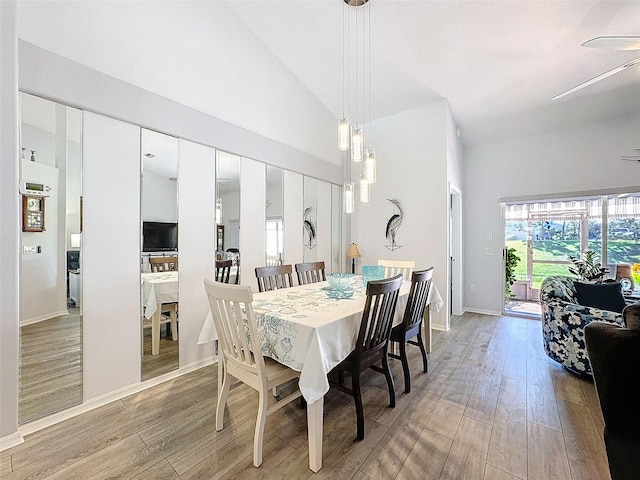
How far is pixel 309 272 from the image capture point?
10.7 feet

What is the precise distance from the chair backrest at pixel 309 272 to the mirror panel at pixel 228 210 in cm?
72

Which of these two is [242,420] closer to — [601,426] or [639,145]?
[601,426]

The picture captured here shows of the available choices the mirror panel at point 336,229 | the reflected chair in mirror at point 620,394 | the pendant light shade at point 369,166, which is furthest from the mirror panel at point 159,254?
the reflected chair in mirror at point 620,394

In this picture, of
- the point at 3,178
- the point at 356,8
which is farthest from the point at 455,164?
the point at 3,178

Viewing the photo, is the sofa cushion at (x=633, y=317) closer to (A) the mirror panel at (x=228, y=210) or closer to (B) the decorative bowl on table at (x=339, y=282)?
(B) the decorative bowl on table at (x=339, y=282)

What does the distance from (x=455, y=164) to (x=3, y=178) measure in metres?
5.01

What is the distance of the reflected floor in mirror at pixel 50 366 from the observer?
6.10 feet

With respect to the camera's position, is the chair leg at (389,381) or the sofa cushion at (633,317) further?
the chair leg at (389,381)

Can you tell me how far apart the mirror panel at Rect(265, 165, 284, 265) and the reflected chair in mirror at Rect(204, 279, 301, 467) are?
1.84 metres

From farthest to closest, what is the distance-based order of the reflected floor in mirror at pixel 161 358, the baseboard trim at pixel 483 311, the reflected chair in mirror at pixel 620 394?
1. the baseboard trim at pixel 483 311
2. the reflected floor in mirror at pixel 161 358
3. the reflected chair in mirror at pixel 620 394

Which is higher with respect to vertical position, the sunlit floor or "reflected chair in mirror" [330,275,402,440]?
"reflected chair in mirror" [330,275,402,440]

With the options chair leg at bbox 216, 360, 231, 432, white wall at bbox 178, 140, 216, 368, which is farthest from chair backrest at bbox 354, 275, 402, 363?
white wall at bbox 178, 140, 216, 368

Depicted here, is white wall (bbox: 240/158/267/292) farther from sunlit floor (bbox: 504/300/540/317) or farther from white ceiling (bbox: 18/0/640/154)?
sunlit floor (bbox: 504/300/540/317)

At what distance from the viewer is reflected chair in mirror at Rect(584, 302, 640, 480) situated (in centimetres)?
115
